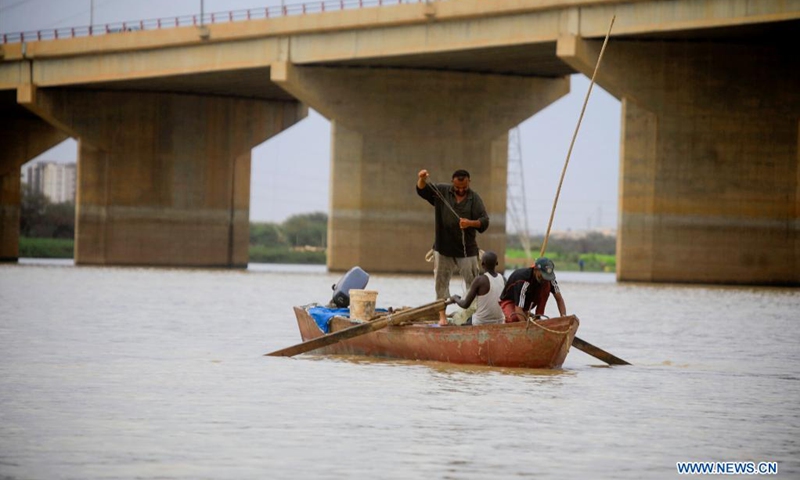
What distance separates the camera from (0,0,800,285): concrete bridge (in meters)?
53.4

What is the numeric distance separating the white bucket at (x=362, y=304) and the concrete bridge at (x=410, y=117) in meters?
28.2

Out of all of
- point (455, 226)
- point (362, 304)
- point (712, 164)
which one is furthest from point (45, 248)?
point (455, 226)

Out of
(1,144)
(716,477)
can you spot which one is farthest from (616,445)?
(1,144)

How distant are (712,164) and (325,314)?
35.1 metres

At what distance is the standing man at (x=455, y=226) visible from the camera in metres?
19.8

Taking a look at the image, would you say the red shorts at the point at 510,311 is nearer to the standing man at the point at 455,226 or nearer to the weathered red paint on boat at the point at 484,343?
the weathered red paint on boat at the point at 484,343

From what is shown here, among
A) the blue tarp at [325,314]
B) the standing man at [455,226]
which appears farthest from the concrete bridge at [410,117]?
the standing man at [455,226]

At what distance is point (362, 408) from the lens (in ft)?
49.9

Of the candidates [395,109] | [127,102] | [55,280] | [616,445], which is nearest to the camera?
[616,445]

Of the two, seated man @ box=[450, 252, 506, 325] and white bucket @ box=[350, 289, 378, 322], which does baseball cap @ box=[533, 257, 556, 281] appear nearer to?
seated man @ box=[450, 252, 506, 325]

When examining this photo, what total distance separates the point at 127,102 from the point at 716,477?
213 ft

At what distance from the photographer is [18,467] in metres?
11.1

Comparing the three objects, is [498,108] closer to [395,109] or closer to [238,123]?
[395,109]

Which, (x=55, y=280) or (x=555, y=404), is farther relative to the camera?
(x=55, y=280)
